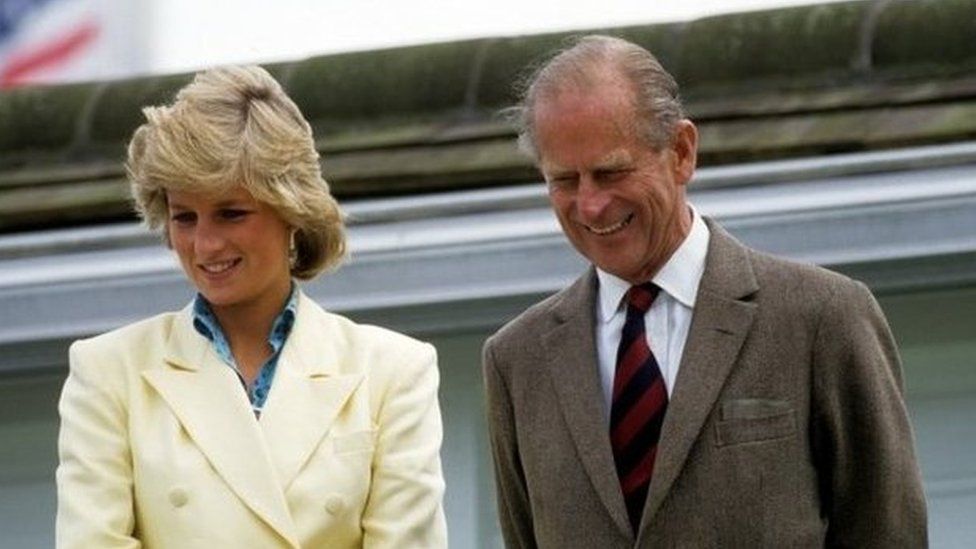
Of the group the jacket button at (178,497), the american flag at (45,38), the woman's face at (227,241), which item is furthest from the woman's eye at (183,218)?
the american flag at (45,38)

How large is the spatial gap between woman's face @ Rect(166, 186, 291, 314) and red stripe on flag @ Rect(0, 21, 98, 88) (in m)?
4.71

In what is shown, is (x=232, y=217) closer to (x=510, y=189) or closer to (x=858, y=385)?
(x=858, y=385)

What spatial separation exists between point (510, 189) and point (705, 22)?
0.68 metres

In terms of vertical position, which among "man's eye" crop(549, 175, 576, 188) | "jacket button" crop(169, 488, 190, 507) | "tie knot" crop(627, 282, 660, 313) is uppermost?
"man's eye" crop(549, 175, 576, 188)

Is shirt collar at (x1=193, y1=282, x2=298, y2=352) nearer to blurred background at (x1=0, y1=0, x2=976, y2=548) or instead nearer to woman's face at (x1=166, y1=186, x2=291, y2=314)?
woman's face at (x1=166, y1=186, x2=291, y2=314)

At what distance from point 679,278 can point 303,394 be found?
1.78ft

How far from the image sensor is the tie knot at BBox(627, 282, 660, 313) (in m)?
4.82

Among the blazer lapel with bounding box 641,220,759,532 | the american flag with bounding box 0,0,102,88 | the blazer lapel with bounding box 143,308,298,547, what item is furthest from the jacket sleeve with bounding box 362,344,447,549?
the american flag with bounding box 0,0,102,88

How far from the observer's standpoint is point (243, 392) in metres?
4.99

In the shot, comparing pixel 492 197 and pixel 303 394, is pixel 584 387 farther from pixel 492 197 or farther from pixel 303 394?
pixel 492 197

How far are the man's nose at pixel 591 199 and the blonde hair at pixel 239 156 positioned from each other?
45cm

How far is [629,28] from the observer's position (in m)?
8.25

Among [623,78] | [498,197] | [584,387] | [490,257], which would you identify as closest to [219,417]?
[584,387]

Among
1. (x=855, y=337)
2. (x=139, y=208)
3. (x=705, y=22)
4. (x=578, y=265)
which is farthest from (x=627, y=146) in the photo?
(x=705, y=22)
